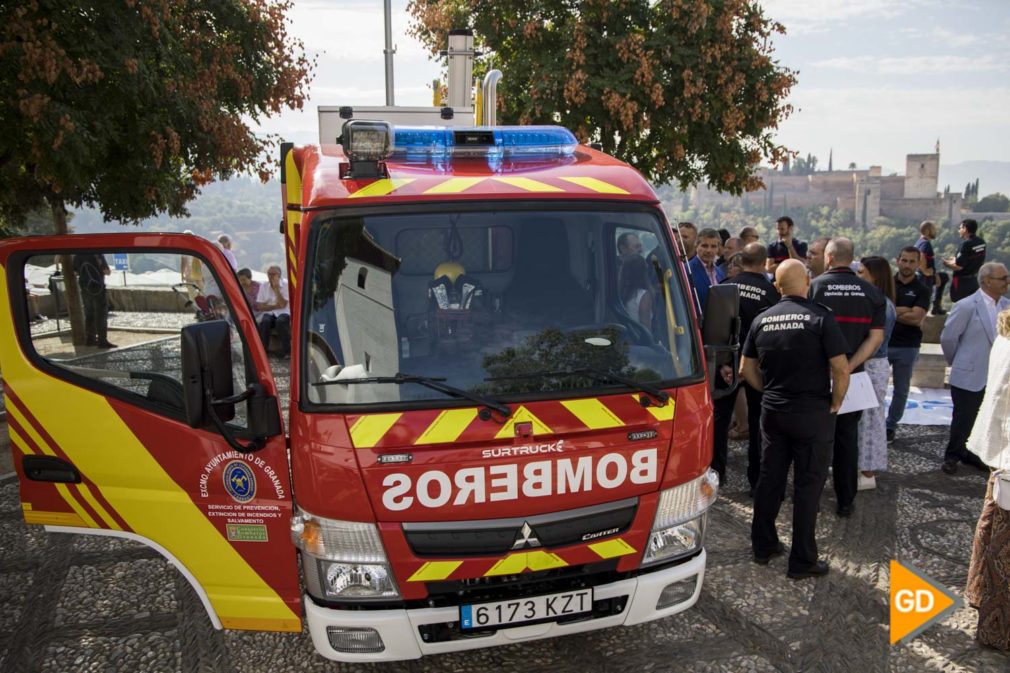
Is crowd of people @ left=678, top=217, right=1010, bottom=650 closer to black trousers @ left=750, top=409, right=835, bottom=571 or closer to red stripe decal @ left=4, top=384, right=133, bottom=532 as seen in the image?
black trousers @ left=750, top=409, right=835, bottom=571

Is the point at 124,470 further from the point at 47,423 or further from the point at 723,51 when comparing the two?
the point at 723,51

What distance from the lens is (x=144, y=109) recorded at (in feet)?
24.4

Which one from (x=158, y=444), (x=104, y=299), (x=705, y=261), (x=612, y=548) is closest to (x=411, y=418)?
(x=612, y=548)

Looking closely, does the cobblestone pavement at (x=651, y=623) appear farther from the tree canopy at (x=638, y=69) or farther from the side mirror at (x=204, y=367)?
the tree canopy at (x=638, y=69)

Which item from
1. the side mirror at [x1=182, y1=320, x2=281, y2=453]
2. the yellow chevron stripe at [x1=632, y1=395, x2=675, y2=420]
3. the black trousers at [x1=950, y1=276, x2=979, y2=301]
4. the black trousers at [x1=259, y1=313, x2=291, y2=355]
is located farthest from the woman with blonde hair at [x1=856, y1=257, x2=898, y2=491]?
the black trousers at [x1=950, y1=276, x2=979, y2=301]

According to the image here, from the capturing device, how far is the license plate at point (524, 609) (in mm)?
3156

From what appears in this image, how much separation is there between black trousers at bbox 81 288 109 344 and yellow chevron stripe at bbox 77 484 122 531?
0.69 metres

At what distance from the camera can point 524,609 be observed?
321 cm

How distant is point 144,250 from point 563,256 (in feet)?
6.16

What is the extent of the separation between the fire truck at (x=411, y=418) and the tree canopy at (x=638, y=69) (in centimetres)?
827

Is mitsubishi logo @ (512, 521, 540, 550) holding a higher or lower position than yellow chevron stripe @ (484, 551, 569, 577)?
higher

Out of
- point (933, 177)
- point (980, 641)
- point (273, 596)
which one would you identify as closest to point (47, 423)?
point (273, 596)

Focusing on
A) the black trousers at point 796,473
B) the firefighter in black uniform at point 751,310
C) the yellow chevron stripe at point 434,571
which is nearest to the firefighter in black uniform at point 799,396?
the black trousers at point 796,473
